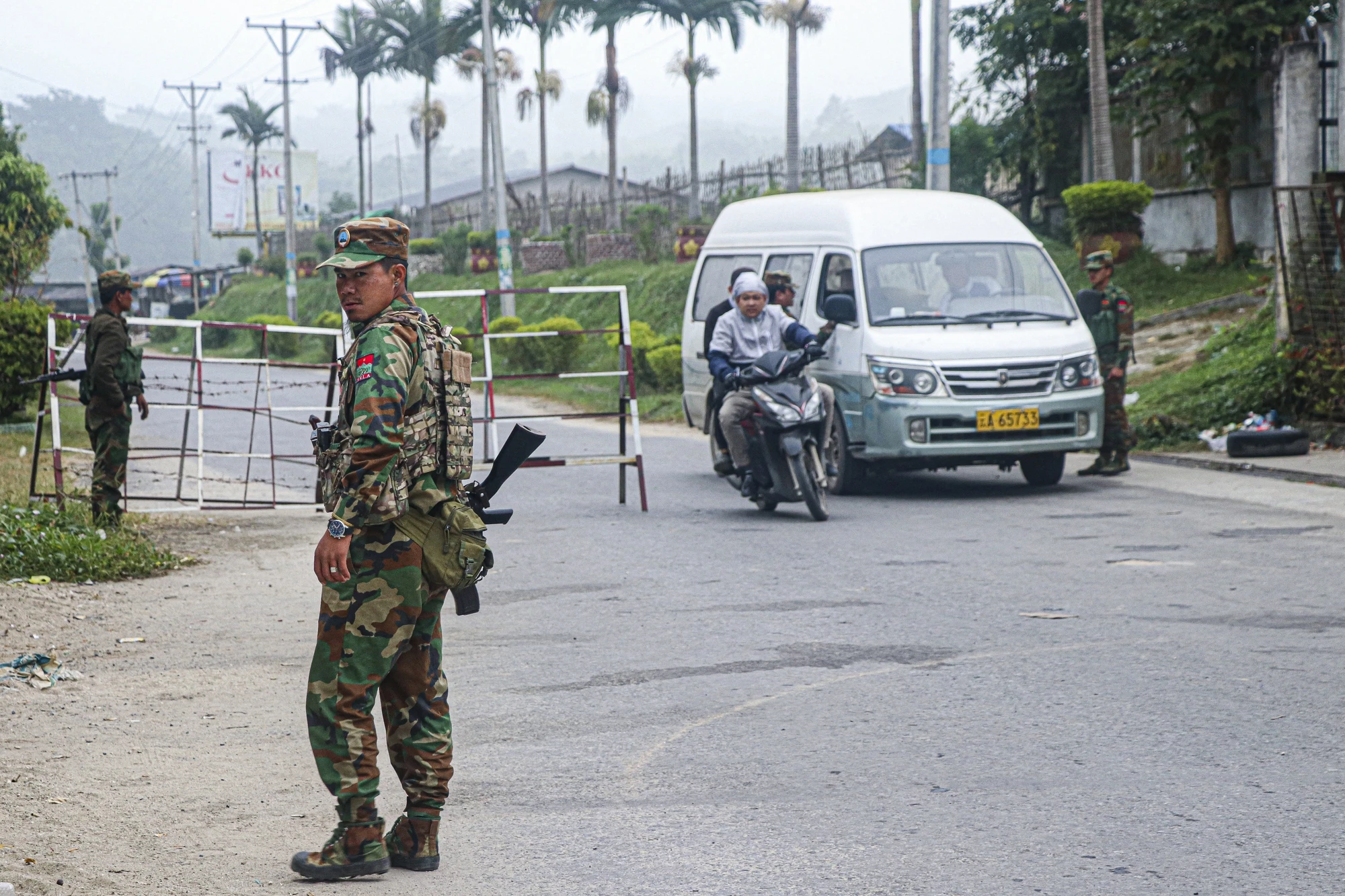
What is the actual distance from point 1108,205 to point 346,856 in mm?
22617

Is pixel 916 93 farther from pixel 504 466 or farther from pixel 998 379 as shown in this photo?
pixel 504 466

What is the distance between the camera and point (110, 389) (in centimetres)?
984

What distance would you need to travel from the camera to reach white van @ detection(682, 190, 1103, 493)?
1170cm

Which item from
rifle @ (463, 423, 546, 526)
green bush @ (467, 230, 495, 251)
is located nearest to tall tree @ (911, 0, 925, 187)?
green bush @ (467, 230, 495, 251)

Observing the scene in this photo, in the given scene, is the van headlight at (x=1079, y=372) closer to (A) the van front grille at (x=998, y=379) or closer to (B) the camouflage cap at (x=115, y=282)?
(A) the van front grille at (x=998, y=379)

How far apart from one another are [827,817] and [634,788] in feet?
2.25

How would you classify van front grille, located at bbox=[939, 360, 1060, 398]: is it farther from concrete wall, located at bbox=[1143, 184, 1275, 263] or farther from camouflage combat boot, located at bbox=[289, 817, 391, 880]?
concrete wall, located at bbox=[1143, 184, 1275, 263]

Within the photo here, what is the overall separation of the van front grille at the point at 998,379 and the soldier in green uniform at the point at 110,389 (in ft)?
19.3

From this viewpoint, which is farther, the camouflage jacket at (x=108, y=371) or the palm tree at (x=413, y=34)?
the palm tree at (x=413, y=34)

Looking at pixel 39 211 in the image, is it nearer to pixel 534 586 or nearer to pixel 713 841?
pixel 534 586

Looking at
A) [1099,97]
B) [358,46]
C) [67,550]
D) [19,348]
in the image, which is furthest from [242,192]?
[67,550]

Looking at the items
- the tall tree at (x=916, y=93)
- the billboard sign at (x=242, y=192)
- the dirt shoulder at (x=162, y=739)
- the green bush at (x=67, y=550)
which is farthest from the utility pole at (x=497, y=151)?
the billboard sign at (x=242, y=192)

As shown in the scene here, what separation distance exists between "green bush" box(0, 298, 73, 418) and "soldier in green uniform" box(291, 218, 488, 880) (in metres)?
15.5

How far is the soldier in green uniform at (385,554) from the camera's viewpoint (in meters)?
3.91
